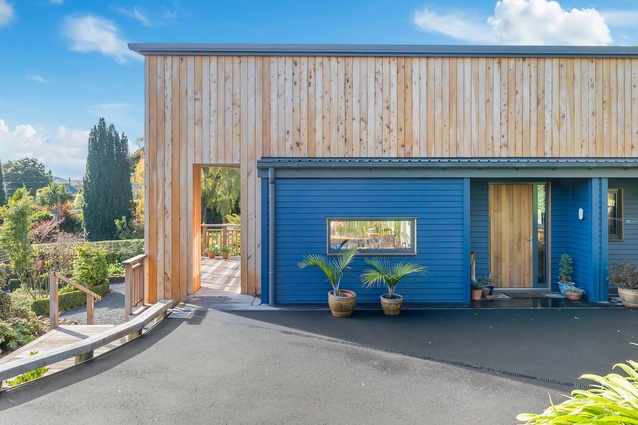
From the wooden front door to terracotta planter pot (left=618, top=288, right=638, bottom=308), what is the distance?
1420mm

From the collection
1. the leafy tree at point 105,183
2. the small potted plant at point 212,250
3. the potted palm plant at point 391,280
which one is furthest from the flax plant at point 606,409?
the leafy tree at point 105,183

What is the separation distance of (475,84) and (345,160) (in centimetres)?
312

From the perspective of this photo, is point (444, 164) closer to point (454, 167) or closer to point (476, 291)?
point (454, 167)

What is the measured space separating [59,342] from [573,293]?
8306 millimetres

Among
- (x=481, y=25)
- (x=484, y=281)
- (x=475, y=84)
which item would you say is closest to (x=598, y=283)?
(x=484, y=281)

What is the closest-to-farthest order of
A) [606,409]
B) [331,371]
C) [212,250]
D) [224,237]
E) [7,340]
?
1. [606,409]
2. [331,371]
3. [7,340]
4. [212,250]
5. [224,237]

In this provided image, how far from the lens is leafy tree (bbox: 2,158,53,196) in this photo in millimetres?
35094

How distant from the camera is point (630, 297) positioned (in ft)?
18.5

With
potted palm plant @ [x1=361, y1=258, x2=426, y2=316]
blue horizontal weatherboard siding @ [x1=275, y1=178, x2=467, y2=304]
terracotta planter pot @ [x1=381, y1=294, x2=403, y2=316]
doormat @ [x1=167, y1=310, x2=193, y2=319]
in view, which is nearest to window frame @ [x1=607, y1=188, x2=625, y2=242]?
blue horizontal weatherboard siding @ [x1=275, y1=178, x2=467, y2=304]

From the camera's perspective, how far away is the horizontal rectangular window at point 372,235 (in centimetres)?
600

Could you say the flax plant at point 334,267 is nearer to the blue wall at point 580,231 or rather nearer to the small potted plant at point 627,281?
the blue wall at point 580,231

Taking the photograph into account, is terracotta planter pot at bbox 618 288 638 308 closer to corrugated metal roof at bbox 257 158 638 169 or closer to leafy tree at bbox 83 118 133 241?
corrugated metal roof at bbox 257 158 638 169

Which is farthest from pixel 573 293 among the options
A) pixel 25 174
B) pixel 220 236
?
pixel 25 174

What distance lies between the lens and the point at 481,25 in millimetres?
10484
